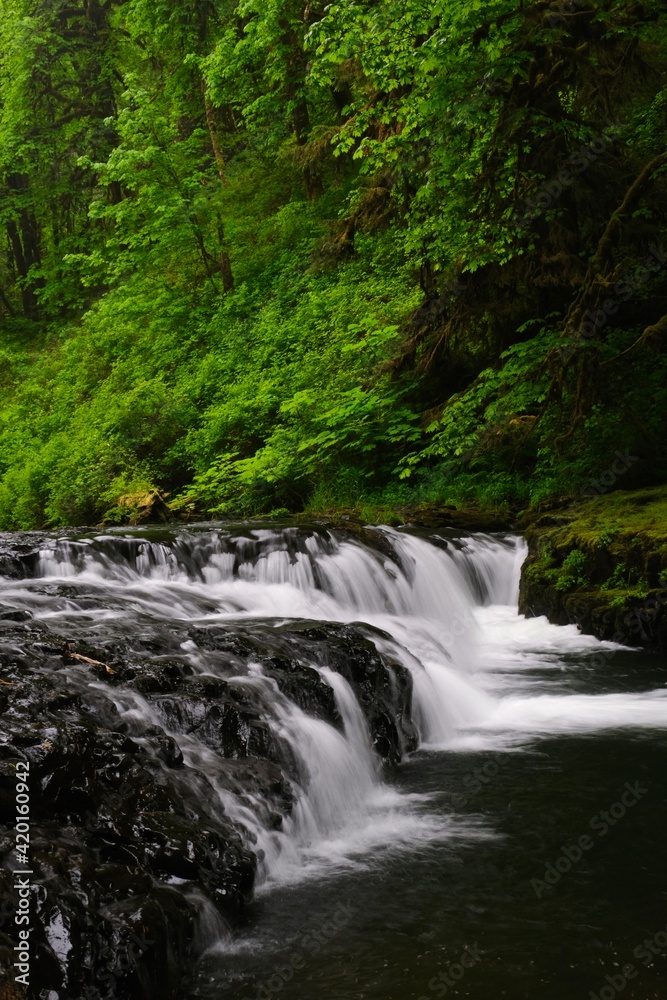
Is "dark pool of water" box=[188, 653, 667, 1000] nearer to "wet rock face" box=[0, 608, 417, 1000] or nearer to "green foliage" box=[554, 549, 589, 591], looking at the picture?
"wet rock face" box=[0, 608, 417, 1000]

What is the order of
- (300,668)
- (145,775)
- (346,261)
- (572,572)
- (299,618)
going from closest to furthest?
(145,775)
(300,668)
(299,618)
(572,572)
(346,261)

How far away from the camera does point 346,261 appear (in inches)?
700

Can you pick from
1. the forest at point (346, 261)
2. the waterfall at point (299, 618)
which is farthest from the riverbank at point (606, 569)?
the forest at point (346, 261)

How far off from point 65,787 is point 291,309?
15139 mm

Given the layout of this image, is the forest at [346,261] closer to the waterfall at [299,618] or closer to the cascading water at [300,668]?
the waterfall at [299,618]

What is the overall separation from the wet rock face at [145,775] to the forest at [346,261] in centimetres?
509

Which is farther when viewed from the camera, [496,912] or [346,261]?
[346,261]

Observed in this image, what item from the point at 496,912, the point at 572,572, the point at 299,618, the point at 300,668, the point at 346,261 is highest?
the point at 346,261

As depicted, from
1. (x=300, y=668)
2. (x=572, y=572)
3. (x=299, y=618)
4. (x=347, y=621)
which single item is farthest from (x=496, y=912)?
(x=572, y=572)

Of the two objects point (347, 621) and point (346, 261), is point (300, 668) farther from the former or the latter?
point (346, 261)

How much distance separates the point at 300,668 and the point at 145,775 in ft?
6.50

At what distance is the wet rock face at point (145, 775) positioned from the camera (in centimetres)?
334

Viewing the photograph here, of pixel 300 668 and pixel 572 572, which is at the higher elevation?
pixel 572 572

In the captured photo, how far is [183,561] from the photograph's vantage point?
33.2 ft
